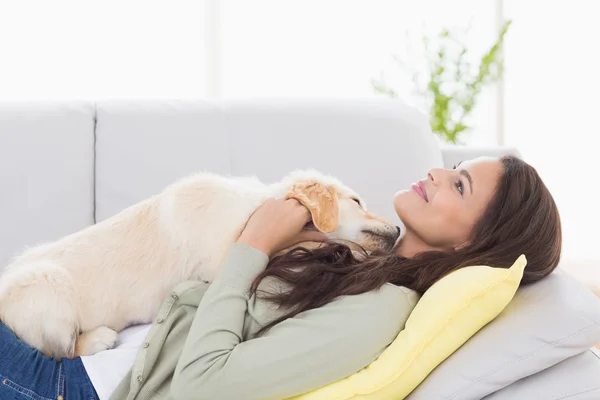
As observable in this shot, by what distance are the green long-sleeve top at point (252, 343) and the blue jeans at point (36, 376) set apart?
89 millimetres

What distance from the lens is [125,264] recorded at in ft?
5.48

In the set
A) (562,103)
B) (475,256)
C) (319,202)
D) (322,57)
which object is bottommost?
(475,256)

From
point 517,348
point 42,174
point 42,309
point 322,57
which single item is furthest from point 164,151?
point 322,57

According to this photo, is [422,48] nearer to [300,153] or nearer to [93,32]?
[93,32]

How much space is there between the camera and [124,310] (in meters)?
1.67

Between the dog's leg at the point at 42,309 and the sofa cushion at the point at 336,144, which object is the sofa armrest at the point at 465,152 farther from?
the dog's leg at the point at 42,309

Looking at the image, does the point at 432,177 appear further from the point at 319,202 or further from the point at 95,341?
the point at 95,341

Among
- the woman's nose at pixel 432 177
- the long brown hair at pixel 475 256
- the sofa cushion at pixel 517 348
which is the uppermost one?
the woman's nose at pixel 432 177

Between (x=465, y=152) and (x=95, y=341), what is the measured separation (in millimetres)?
1570

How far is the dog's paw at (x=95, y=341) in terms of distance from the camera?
1.62 metres

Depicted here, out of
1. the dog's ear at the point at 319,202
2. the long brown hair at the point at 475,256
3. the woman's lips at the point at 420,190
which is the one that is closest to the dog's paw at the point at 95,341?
the long brown hair at the point at 475,256

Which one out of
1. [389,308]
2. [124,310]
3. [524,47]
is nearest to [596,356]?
[389,308]

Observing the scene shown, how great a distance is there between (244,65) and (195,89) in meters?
0.38

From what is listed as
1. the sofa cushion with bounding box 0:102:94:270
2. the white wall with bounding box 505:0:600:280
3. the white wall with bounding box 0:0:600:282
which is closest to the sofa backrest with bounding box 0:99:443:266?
the sofa cushion with bounding box 0:102:94:270
